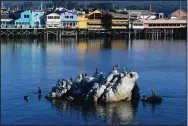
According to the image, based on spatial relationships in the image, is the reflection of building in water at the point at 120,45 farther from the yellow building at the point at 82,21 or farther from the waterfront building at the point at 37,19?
the waterfront building at the point at 37,19

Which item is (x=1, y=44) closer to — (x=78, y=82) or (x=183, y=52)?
(x=183, y=52)

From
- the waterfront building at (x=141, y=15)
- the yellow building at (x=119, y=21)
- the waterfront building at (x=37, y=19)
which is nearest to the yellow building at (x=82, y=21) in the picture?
the yellow building at (x=119, y=21)

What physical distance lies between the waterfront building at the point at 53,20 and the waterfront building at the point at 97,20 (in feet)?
14.4

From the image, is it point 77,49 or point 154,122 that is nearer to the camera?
point 154,122

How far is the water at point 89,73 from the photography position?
20.6 m

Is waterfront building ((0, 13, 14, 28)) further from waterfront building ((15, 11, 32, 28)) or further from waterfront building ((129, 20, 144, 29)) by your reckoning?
waterfront building ((129, 20, 144, 29))

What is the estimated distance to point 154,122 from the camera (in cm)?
1984

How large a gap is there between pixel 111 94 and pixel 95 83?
1.12 meters

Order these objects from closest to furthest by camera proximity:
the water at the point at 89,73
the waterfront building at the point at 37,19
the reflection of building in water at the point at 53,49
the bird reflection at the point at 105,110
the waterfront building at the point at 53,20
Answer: the bird reflection at the point at 105,110 < the water at the point at 89,73 < the reflection of building in water at the point at 53,49 < the waterfront building at the point at 37,19 < the waterfront building at the point at 53,20

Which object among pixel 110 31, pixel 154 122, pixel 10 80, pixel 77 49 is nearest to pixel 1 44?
pixel 77 49

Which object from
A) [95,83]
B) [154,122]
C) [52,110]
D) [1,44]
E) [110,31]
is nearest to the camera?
[154,122]

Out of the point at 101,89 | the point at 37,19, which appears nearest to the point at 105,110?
the point at 101,89

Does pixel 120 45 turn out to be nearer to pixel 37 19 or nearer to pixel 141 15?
pixel 37 19

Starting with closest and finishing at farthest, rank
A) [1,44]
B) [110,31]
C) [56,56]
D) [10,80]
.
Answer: [10,80], [56,56], [1,44], [110,31]
